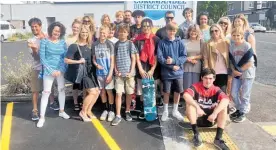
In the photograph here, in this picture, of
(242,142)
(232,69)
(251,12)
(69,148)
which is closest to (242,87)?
(232,69)

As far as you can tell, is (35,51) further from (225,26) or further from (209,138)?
(225,26)

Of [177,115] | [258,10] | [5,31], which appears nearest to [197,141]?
[177,115]

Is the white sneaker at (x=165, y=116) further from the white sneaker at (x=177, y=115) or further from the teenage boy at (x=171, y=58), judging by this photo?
the teenage boy at (x=171, y=58)

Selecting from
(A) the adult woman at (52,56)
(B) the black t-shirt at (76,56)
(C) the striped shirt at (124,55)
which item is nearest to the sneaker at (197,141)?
(C) the striped shirt at (124,55)

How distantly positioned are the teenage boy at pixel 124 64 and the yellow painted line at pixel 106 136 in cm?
27

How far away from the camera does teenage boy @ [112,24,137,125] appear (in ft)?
16.5

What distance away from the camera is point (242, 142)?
4.37m

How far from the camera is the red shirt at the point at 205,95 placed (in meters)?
4.43

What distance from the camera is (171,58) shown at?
4.93m

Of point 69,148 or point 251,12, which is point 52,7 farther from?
point 251,12

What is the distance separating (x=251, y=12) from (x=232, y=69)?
210 ft

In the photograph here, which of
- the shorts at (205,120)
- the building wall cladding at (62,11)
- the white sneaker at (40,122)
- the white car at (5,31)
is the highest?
the building wall cladding at (62,11)

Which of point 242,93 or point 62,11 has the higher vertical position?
point 62,11

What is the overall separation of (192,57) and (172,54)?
388mm
